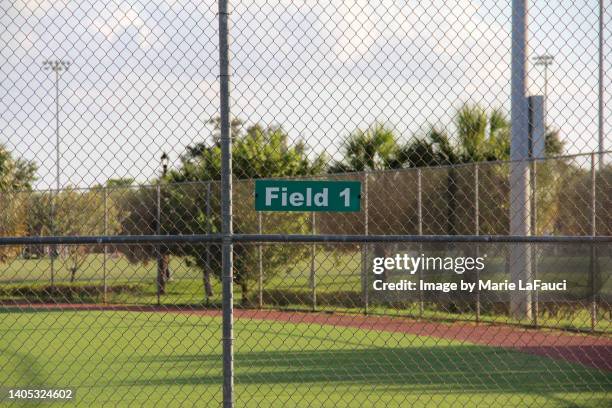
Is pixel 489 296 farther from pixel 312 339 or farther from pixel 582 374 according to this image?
pixel 582 374

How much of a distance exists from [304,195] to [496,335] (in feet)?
28.5

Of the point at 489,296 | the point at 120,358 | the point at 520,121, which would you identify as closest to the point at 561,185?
the point at 520,121

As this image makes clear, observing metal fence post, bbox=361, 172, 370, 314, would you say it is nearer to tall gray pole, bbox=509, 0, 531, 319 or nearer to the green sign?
tall gray pole, bbox=509, 0, 531, 319

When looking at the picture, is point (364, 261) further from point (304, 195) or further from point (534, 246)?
point (304, 195)

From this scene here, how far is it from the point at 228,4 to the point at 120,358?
6353mm

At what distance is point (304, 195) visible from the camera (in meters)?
4.69

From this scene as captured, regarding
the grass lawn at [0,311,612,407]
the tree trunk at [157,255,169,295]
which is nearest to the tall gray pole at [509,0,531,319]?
the grass lawn at [0,311,612,407]

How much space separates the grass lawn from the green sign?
303cm

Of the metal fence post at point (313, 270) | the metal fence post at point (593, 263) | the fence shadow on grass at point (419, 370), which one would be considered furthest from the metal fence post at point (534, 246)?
the metal fence post at point (313, 270)

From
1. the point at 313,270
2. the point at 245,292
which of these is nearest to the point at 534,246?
the point at 313,270

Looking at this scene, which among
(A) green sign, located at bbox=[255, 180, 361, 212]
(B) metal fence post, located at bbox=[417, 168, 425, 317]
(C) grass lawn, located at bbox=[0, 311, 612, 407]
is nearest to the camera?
(A) green sign, located at bbox=[255, 180, 361, 212]

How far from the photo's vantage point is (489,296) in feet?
46.3

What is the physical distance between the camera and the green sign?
15.3 feet

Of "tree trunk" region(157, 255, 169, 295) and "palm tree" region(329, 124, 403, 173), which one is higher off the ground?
"palm tree" region(329, 124, 403, 173)
